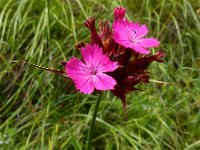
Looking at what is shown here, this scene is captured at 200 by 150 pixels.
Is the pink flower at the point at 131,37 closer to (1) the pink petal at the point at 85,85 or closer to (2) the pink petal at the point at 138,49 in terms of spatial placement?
(2) the pink petal at the point at 138,49

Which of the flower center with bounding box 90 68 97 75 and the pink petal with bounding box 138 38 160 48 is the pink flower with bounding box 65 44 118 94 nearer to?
the flower center with bounding box 90 68 97 75

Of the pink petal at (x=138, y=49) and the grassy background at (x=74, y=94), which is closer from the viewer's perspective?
the pink petal at (x=138, y=49)

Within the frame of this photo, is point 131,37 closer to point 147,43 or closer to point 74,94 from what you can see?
point 147,43

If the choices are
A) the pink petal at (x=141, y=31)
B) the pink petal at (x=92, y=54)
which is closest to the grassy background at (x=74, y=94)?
the pink petal at (x=141, y=31)

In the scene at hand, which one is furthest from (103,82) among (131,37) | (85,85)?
(131,37)

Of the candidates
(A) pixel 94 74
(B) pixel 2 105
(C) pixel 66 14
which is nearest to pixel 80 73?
(A) pixel 94 74

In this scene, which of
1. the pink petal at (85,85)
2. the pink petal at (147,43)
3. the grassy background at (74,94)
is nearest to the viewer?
the pink petal at (85,85)
